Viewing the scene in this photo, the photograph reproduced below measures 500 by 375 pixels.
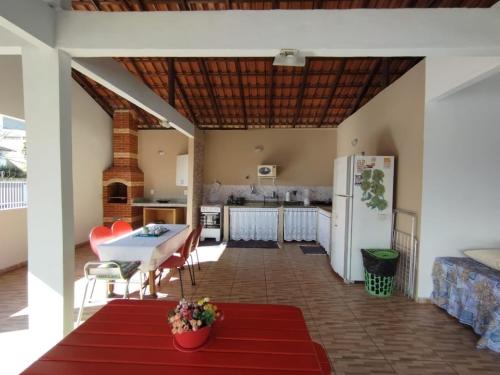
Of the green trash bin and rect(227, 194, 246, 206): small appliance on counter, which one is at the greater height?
rect(227, 194, 246, 206): small appliance on counter

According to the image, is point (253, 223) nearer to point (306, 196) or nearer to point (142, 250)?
point (306, 196)

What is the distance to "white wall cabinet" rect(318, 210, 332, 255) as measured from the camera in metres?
5.53

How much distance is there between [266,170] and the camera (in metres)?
7.02

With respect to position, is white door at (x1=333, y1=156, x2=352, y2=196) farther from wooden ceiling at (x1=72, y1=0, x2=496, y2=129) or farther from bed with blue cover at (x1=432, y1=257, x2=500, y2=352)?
wooden ceiling at (x1=72, y1=0, x2=496, y2=129)

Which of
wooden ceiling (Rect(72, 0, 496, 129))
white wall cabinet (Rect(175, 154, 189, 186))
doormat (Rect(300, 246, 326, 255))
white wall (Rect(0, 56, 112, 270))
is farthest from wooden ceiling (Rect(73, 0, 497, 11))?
doormat (Rect(300, 246, 326, 255))

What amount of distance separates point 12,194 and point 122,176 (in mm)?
2421

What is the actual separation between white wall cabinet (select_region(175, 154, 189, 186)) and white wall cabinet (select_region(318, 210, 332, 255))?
3466mm

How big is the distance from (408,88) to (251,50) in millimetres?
2640

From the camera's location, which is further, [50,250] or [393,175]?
[393,175]

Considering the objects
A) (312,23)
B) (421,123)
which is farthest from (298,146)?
(312,23)

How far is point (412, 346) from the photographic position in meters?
2.53

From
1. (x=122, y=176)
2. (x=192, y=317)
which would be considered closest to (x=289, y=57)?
(x=192, y=317)

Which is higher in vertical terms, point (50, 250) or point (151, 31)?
point (151, 31)

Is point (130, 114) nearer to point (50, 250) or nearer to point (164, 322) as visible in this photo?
point (50, 250)
